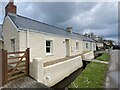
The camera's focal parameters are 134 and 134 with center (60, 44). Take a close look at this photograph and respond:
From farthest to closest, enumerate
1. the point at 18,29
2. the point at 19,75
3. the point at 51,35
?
the point at 51,35
the point at 18,29
the point at 19,75

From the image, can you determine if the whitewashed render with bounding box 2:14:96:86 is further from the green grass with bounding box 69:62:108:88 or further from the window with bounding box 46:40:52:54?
the green grass with bounding box 69:62:108:88

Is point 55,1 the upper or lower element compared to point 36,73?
upper

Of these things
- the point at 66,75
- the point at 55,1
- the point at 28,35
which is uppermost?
the point at 55,1

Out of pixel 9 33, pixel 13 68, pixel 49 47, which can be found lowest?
pixel 13 68

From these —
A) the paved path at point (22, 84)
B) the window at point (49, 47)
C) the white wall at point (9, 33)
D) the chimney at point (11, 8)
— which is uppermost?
the chimney at point (11, 8)

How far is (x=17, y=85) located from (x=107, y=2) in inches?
482

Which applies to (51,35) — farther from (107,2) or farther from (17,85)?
(17,85)

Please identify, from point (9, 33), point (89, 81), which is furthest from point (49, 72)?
point (9, 33)

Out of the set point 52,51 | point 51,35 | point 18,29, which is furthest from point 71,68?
point 18,29

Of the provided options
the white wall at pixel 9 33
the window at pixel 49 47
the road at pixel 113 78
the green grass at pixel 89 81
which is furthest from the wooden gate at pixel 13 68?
the window at pixel 49 47

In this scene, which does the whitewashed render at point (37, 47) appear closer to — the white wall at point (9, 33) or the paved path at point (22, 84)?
the white wall at point (9, 33)

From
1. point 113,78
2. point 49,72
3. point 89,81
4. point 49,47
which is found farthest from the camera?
point 49,47

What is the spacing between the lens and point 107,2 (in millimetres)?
14273

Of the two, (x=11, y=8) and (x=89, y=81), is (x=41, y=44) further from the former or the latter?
(x=89, y=81)
